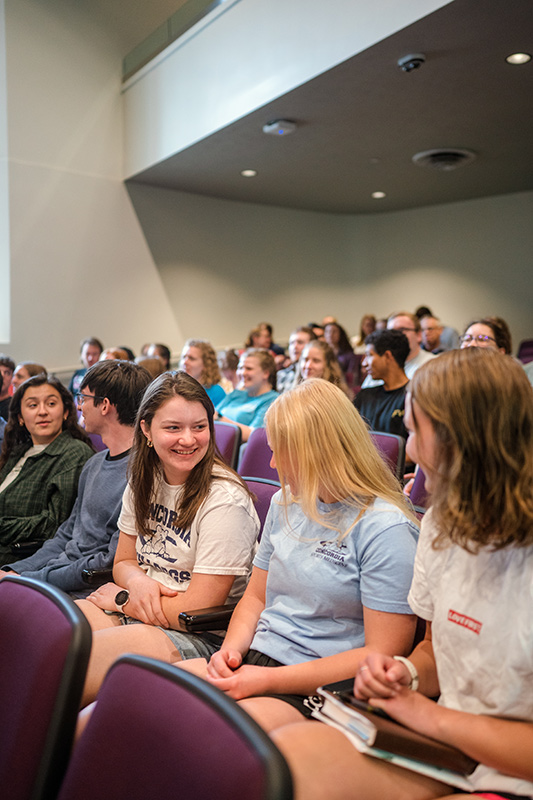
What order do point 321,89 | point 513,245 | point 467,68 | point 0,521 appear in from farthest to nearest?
point 513,245 → point 321,89 → point 467,68 → point 0,521

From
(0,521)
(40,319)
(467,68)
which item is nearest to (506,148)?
(467,68)

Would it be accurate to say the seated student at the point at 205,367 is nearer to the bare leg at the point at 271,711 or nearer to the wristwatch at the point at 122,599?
the wristwatch at the point at 122,599

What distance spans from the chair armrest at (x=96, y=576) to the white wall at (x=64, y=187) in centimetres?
580

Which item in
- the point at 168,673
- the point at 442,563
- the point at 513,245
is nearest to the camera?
the point at 168,673

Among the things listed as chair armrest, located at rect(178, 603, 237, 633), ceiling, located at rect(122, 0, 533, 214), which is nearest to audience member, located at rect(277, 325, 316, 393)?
ceiling, located at rect(122, 0, 533, 214)

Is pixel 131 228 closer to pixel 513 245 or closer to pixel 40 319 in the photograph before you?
pixel 40 319

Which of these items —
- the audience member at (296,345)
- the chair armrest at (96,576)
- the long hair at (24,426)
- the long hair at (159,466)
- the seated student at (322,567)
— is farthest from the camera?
the audience member at (296,345)

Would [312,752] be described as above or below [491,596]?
below

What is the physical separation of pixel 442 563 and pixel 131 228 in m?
7.73

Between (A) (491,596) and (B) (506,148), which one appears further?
(B) (506,148)

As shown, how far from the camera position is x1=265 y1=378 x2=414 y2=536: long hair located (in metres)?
1.39

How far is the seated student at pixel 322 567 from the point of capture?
1.28 meters

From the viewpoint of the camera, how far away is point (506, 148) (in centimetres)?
680

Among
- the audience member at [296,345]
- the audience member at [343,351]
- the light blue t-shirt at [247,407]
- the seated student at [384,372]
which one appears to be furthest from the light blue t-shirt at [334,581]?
the audience member at [343,351]
